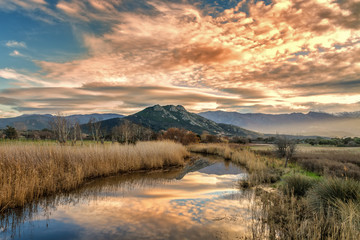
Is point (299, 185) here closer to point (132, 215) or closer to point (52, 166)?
point (132, 215)

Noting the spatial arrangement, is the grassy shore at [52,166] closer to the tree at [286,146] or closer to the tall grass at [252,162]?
the tall grass at [252,162]

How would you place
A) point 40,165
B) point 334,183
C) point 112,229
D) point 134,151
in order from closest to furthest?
point 112,229, point 334,183, point 40,165, point 134,151

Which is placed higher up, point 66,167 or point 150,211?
point 66,167

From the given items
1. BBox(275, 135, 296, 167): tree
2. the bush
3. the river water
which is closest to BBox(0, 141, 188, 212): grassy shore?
the river water

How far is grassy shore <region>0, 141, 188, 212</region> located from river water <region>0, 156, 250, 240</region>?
2.19 ft

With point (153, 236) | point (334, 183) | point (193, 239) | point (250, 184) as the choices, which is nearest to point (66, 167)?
point (153, 236)

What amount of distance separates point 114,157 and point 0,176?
319 inches

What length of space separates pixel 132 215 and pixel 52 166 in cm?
587

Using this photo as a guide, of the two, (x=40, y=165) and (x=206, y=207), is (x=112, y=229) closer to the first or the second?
(x=206, y=207)

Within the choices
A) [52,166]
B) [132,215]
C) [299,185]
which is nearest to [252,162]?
[299,185]

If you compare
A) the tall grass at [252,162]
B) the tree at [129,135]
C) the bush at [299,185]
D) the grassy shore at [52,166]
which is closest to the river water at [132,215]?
the grassy shore at [52,166]

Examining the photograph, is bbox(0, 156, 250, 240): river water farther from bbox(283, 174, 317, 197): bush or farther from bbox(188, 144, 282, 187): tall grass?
bbox(188, 144, 282, 187): tall grass

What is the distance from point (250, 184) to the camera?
40.0ft

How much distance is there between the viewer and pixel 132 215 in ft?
24.2
